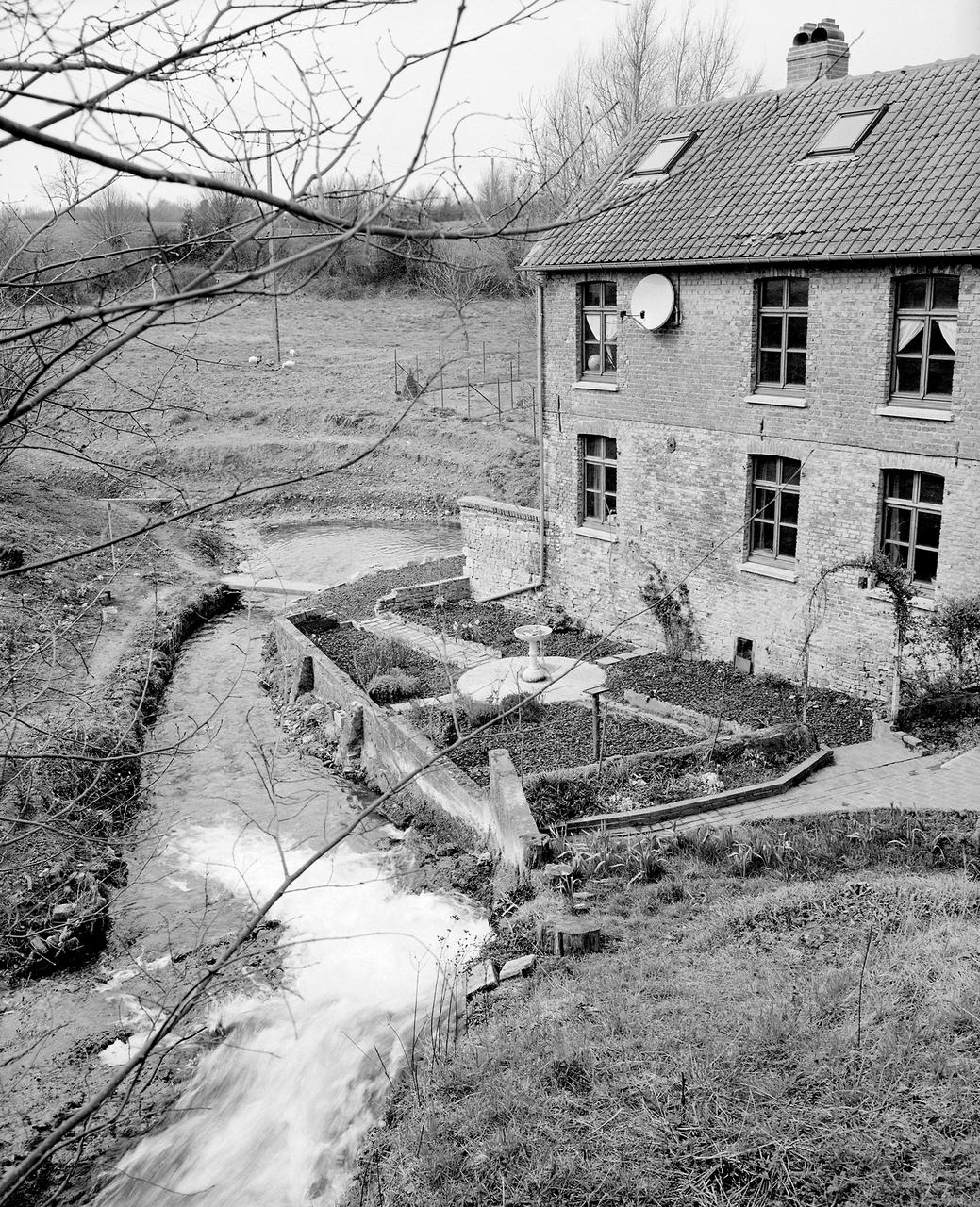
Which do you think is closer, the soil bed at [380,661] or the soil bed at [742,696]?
the soil bed at [742,696]

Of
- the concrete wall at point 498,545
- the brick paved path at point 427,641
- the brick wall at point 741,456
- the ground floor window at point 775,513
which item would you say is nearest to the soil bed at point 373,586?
the brick paved path at point 427,641

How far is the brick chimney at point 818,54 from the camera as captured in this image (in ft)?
58.9

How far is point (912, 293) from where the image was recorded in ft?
46.6

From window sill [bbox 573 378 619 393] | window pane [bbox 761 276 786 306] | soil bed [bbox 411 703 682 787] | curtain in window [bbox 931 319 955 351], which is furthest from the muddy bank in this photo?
curtain in window [bbox 931 319 955 351]

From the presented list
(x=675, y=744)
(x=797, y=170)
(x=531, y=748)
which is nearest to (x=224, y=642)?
(x=531, y=748)

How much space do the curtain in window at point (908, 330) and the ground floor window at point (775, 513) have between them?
2363 millimetres

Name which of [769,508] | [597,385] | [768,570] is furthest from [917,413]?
[597,385]

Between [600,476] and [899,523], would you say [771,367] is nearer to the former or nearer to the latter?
[899,523]

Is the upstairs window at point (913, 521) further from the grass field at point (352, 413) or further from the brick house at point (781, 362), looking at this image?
the grass field at point (352, 413)

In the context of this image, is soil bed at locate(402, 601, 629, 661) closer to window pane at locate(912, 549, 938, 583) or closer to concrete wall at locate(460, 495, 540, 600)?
concrete wall at locate(460, 495, 540, 600)

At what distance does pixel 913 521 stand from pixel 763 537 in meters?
2.76

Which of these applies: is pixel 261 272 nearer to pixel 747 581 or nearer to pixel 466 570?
pixel 747 581

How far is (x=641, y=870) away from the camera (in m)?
10.5

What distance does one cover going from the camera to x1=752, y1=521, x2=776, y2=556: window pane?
55.3 ft
